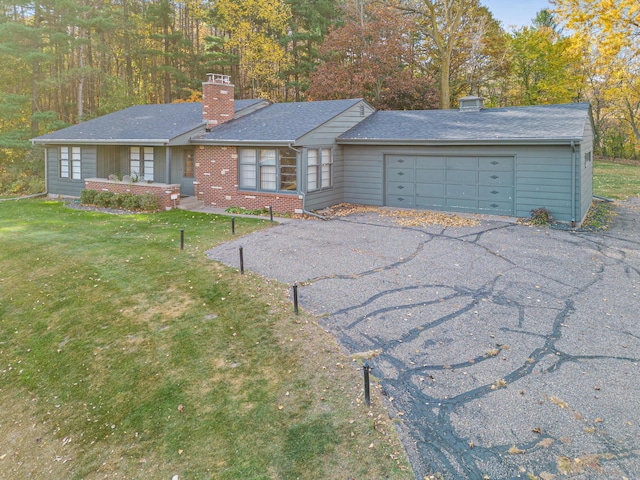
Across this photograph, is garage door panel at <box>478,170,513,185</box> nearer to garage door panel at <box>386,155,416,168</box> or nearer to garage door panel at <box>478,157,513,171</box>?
garage door panel at <box>478,157,513,171</box>

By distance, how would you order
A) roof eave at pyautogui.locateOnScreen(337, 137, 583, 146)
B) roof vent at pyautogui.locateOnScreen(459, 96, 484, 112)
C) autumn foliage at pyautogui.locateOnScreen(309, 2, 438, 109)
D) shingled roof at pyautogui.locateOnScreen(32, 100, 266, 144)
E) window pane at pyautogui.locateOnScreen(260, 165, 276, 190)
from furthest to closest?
1. autumn foliage at pyautogui.locateOnScreen(309, 2, 438, 109)
2. roof vent at pyautogui.locateOnScreen(459, 96, 484, 112)
3. shingled roof at pyautogui.locateOnScreen(32, 100, 266, 144)
4. window pane at pyautogui.locateOnScreen(260, 165, 276, 190)
5. roof eave at pyautogui.locateOnScreen(337, 137, 583, 146)

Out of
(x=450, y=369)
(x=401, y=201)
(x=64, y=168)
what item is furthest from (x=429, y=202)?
(x=64, y=168)

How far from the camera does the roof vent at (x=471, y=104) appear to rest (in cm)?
1731

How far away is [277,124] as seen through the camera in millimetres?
16609

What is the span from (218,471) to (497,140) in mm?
12313

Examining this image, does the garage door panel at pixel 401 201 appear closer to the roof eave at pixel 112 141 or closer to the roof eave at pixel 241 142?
the roof eave at pixel 241 142

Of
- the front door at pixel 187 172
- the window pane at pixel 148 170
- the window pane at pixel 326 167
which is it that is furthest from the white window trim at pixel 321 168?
the window pane at pixel 148 170

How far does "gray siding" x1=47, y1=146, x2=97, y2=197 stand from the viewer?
741 inches

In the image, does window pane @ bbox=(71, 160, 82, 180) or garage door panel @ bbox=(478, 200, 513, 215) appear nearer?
garage door panel @ bbox=(478, 200, 513, 215)

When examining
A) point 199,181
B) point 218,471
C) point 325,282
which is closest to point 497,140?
point 325,282

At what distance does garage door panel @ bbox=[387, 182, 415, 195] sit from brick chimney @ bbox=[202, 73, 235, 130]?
7045mm

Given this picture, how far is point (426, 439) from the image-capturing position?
4.37m

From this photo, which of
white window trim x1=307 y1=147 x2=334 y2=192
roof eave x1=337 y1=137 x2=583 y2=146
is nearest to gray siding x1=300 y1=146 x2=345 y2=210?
white window trim x1=307 y1=147 x2=334 y2=192

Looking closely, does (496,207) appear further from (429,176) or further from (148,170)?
(148,170)
